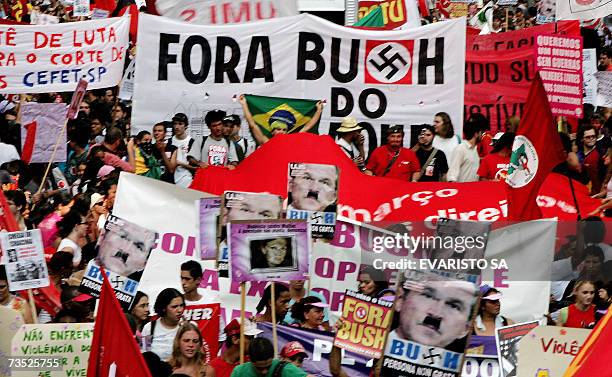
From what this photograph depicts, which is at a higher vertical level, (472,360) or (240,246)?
(240,246)

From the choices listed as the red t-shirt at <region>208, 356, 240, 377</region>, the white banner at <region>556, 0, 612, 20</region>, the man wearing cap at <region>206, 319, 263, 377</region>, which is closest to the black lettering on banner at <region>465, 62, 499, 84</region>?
the white banner at <region>556, 0, 612, 20</region>

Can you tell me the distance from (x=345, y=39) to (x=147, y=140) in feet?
7.25

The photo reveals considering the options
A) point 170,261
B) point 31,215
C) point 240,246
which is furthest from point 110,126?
point 240,246

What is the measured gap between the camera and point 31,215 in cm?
1466

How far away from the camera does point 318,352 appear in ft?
34.1

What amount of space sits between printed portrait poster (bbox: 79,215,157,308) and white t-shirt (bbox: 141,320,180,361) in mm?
354

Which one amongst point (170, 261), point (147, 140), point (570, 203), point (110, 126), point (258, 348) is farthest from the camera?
point (110, 126)

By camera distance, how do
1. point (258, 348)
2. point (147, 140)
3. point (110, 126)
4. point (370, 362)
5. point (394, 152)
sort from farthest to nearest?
1. point (110, 126)
2. point (147, 140)
3. point (394, 152)
4. point (370, 362)
5. point (258, 348)

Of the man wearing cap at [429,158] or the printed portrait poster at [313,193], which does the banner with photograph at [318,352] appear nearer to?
the printed portrait poster at [313,193]

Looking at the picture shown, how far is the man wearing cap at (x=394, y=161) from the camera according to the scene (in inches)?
567

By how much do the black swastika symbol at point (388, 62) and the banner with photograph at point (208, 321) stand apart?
425 centimetres

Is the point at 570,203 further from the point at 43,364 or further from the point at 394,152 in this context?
the point at 43,364

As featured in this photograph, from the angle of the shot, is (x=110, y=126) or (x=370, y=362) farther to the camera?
(x=110, y=126)

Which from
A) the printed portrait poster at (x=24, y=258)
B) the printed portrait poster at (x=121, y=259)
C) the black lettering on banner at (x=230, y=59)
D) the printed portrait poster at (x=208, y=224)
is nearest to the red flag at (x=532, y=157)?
the printed portrait poster at (x=208, y=224)
